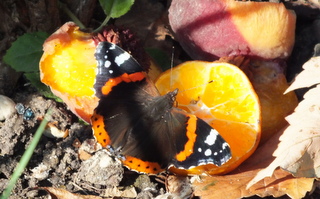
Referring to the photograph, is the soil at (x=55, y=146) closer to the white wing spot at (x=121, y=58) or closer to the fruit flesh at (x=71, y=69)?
the fruit flesh at (x=71, y=69)

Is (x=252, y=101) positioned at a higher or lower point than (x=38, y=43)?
lower

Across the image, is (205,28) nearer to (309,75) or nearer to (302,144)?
(309,75)

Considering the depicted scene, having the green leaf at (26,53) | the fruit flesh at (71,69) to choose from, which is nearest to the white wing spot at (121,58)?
the fruit flesh at (71,69)

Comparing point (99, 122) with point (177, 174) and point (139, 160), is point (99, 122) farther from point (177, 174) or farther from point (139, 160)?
point (177, 174)

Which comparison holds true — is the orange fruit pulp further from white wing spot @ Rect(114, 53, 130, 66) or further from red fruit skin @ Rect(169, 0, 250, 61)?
white wing spot @ Rect(114, 53, 130, 66)

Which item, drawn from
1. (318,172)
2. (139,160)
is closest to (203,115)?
(139,160)

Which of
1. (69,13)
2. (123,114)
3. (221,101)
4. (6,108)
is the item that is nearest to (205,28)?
(221,101)

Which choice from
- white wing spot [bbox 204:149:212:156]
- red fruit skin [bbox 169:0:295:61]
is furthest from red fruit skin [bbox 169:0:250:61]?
white wing spot [bbox 204:149:212:156]
